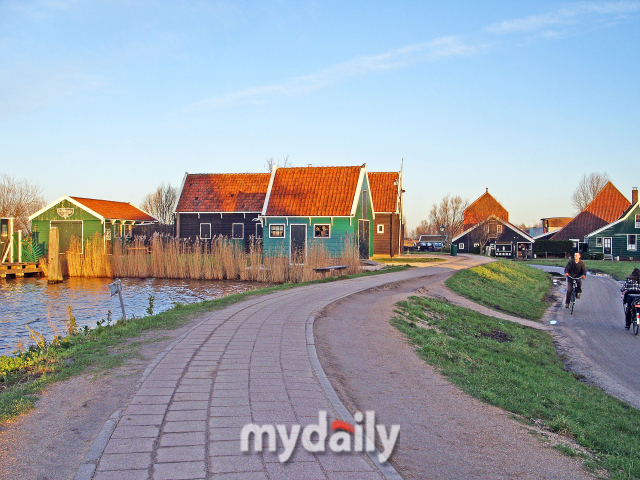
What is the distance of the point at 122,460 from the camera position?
3828 mm

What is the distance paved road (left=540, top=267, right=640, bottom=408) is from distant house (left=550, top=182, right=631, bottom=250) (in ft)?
141

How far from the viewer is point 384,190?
130ft

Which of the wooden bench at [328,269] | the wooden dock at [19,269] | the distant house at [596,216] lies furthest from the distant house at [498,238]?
the wooden dock at [19,269]

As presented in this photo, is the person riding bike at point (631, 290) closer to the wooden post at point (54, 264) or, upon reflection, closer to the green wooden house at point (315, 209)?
the green wooden house at point (315, 209)

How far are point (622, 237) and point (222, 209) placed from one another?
4160cm

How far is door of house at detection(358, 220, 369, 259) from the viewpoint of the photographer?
32000 millimetres

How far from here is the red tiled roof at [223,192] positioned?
122 feet

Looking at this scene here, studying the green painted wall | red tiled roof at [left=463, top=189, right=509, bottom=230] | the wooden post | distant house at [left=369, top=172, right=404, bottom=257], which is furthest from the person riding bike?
red tiled roof at [left=463, top=189, right=509, bottom=230]

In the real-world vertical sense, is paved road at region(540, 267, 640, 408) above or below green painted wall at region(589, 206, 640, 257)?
below

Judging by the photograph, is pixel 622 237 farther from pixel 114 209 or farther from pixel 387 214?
pixel 114 209

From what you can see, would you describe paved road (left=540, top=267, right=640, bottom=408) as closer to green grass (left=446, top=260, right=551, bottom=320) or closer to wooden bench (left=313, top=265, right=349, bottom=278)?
green grass (left=446, top=260, right=551, bottom=320)

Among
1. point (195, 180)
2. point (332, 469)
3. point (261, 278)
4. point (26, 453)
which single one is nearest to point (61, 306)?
point (261, 278)

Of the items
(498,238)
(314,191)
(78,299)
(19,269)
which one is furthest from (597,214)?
(78,299)

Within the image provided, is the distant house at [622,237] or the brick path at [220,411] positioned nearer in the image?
the brick path at [220,411]
